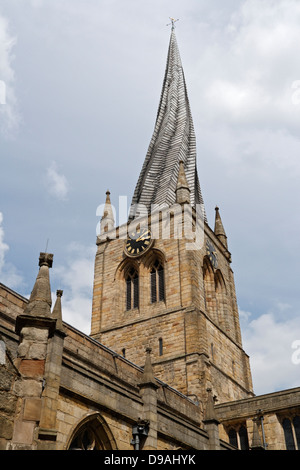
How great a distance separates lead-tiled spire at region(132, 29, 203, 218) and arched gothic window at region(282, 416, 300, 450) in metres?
21.0

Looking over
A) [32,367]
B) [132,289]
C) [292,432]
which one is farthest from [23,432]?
[132,289]

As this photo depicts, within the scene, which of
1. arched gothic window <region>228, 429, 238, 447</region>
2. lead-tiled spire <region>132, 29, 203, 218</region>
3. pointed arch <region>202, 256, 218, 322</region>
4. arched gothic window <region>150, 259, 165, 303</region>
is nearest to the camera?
arched gothic window <region>228, 429, 238, 447</region>

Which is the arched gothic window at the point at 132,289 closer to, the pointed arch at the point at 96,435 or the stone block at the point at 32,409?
the pointed arch at the point at 96,435

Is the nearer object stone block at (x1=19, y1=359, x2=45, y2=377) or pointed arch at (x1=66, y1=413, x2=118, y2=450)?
stone block at (x1=19, y1=359, x2=45, y2=377)

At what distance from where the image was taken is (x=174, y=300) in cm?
3120

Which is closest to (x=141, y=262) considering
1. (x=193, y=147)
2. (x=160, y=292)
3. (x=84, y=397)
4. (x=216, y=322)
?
(x=160, y=292)

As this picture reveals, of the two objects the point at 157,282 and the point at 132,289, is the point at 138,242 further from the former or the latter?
the point at 157,282

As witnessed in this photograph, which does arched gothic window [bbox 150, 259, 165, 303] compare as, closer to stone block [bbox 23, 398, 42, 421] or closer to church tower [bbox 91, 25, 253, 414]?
church tower [bbox 91, 25, 253, 414]

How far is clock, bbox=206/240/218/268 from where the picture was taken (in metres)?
35.2

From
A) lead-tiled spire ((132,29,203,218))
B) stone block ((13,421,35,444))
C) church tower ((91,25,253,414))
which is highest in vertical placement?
lead-tiled spire ((132,29,203,218))

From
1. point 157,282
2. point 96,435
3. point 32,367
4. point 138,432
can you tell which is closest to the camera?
point 32,367

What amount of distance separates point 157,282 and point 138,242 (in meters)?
3.40

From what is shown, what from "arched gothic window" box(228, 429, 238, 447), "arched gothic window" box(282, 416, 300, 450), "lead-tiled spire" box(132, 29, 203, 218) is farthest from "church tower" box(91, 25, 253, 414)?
"arched gothic window" box(282, 416, 300, 450)
